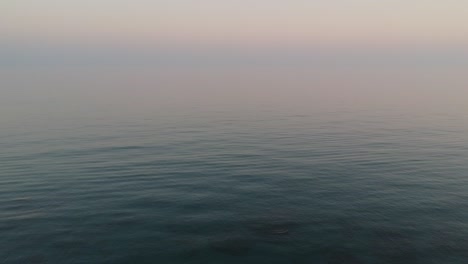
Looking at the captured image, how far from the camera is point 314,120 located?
11631cm

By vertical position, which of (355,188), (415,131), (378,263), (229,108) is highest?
(229,108)

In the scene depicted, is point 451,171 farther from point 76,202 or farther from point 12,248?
point 12,248

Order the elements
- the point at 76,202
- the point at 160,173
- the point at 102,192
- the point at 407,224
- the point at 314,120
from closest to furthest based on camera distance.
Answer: the point at 407,224 < the point at 76,202 < the point at 102,192 < the point at 160,173 < the point at 314,120

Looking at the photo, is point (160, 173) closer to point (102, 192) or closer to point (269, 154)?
point (102, 192)

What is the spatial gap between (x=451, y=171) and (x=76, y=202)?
66.6 m

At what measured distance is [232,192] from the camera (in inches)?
2154

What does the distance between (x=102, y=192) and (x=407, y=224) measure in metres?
45.2

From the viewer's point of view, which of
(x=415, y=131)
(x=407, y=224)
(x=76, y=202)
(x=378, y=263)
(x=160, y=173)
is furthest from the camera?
(x=415, y=131)

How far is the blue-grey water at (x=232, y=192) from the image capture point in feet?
129

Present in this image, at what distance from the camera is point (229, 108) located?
14338 centimetres

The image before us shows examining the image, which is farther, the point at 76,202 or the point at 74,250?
the point at 76,202

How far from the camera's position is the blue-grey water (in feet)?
129

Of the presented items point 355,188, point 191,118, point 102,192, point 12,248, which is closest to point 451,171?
point 355,188

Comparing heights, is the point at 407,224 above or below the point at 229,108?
below
